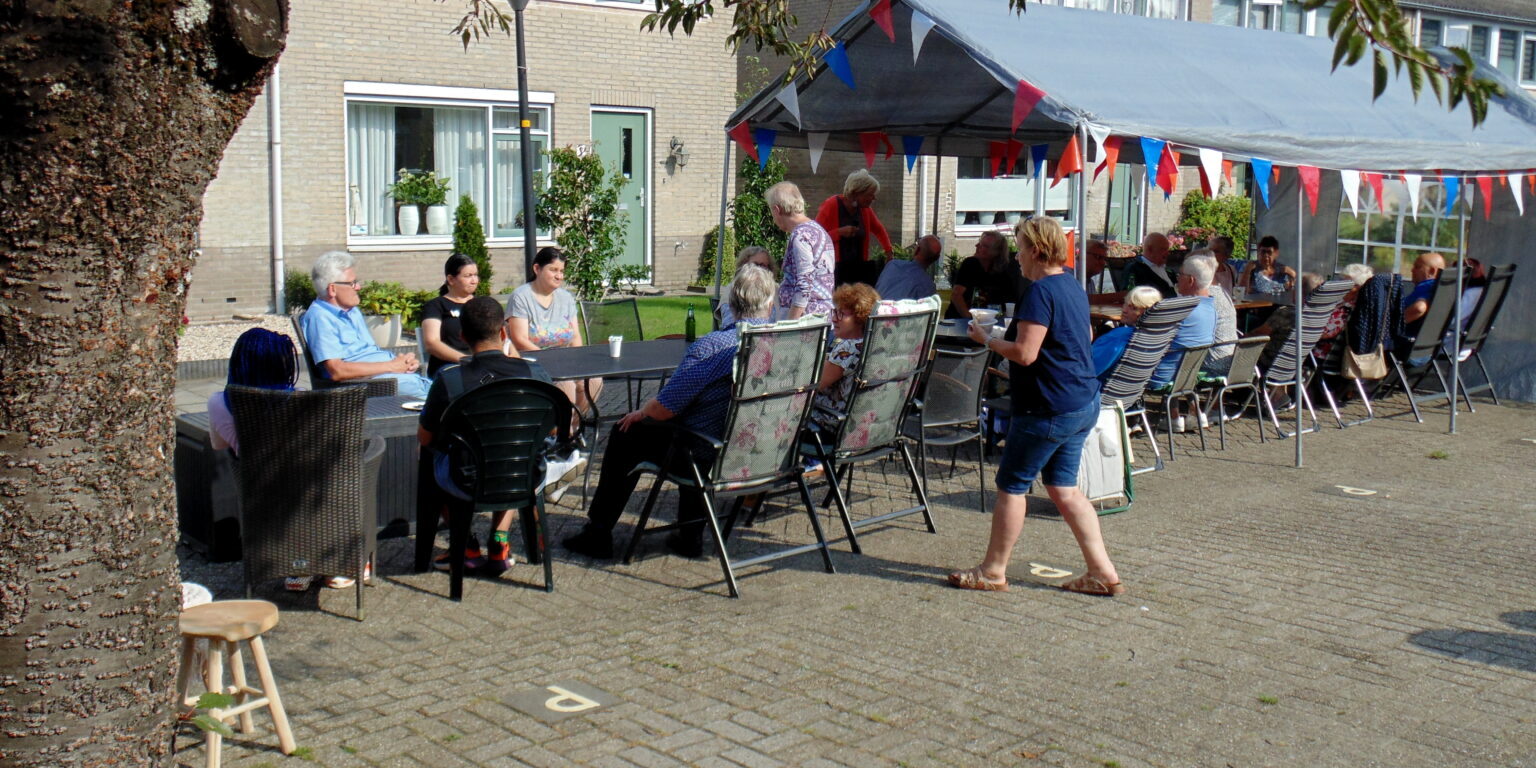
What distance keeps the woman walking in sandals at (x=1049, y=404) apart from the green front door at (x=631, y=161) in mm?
12948

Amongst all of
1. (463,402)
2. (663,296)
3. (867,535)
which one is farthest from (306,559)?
(663,296)

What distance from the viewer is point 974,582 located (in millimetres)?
6082

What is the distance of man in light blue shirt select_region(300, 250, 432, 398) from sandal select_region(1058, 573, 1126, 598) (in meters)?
3.55

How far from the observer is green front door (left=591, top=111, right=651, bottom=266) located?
18516mm

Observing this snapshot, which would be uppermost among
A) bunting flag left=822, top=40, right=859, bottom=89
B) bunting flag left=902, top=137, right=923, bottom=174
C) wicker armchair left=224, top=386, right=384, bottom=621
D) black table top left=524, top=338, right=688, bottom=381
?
bunting flag left=822, top=40, right=859, bottom=89

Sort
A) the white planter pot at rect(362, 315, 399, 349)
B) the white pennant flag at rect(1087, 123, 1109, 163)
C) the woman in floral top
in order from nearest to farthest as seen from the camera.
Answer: the woman in floral top < the white pennant flag at rect(1087, 123, 1109, 163) < the white planter pot at rect(362, 315, 399, 349)

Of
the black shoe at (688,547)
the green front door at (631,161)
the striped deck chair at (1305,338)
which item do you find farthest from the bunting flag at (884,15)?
the green front door at (631,161)

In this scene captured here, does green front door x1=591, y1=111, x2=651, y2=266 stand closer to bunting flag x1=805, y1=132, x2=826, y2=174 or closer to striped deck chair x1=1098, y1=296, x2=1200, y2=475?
bunting flag x1=805, y1=132, x2=826, y2=174

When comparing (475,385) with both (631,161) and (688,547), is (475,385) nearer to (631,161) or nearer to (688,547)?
(688,547)

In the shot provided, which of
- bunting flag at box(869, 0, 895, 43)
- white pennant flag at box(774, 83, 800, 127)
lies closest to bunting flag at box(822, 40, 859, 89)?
white pennant flag at box(774, 83, 800, 127)

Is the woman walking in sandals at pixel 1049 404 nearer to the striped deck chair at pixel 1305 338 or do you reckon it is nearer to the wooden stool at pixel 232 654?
the wooden stool at pixel 232 654

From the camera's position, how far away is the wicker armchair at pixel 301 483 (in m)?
5.34

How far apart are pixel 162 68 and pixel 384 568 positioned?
3.82m

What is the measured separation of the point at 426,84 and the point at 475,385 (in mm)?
11761
